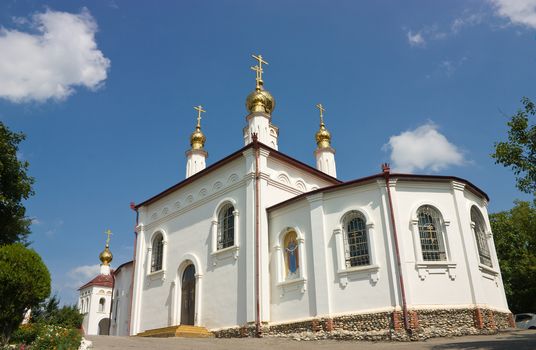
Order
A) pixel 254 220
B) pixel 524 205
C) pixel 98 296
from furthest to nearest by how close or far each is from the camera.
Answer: pixel 98 296 < pixel 524 205 < pixel 254 220

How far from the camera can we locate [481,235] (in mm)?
15820

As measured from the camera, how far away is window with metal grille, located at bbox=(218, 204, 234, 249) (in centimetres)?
1767

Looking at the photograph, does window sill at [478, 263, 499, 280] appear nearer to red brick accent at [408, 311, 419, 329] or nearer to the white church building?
the white church building

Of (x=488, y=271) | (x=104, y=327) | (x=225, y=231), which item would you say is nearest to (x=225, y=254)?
(x=225, y=231)

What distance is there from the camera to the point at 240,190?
696 inches

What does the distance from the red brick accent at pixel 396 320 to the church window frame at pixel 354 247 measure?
3.60 ft

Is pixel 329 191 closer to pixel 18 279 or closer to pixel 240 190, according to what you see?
pixel 240 190

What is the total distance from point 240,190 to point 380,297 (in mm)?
6537

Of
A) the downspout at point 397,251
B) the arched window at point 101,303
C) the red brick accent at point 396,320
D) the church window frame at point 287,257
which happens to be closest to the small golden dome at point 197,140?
→ the church window frame at point 287,257

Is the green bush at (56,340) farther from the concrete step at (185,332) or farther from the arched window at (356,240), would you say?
the arched window at (356,240)

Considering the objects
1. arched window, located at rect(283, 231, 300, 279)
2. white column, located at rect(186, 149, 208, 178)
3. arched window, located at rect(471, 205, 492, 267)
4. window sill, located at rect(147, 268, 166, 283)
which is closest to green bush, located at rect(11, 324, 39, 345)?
window sill, located at rect(147, 268, 166, 283)

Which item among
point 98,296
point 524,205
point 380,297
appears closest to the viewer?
point 380,297

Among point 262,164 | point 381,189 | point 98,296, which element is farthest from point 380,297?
point 98,296

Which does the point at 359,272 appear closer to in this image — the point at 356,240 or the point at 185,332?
the point at 356,240
